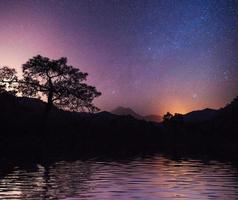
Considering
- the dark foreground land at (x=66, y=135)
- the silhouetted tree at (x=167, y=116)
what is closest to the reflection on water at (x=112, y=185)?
the dark foreground land at (x=66, y=135)

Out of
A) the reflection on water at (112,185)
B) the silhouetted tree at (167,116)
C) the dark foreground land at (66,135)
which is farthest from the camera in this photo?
the silhouetted tree at (167,116)

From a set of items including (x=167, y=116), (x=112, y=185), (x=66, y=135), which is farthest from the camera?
(x=167, y=116)

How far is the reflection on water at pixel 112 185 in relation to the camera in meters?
22.2

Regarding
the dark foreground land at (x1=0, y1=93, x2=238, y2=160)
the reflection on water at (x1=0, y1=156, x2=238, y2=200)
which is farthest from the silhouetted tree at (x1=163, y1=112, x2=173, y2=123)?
the reflection on water at (x1=0, y1=156, x2=238, y2=200)

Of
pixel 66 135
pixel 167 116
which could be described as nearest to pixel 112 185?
pixel 66 135

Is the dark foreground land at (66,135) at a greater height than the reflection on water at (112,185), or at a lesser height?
greater

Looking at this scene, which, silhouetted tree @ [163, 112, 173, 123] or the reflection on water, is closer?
the reflection on water

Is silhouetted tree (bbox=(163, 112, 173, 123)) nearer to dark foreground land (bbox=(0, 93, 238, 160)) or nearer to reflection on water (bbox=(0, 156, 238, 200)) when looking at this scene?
dark foreground land (bbox=(0, 93, 238, 160))

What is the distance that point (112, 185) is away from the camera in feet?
85.8

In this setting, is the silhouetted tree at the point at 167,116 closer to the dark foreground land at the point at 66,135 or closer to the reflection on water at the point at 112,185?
the dark foreground land at the point at 66,135

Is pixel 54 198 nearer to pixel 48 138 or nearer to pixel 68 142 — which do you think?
pixel 48 138

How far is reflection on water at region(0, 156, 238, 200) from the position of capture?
2223 centimetres

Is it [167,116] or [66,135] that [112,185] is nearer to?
[66,135]

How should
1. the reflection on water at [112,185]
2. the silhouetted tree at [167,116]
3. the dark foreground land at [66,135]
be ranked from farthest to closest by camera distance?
the silhouetted tree at [167,116], the dark foreground land at [66,135], the reflection on water at [112,185]
